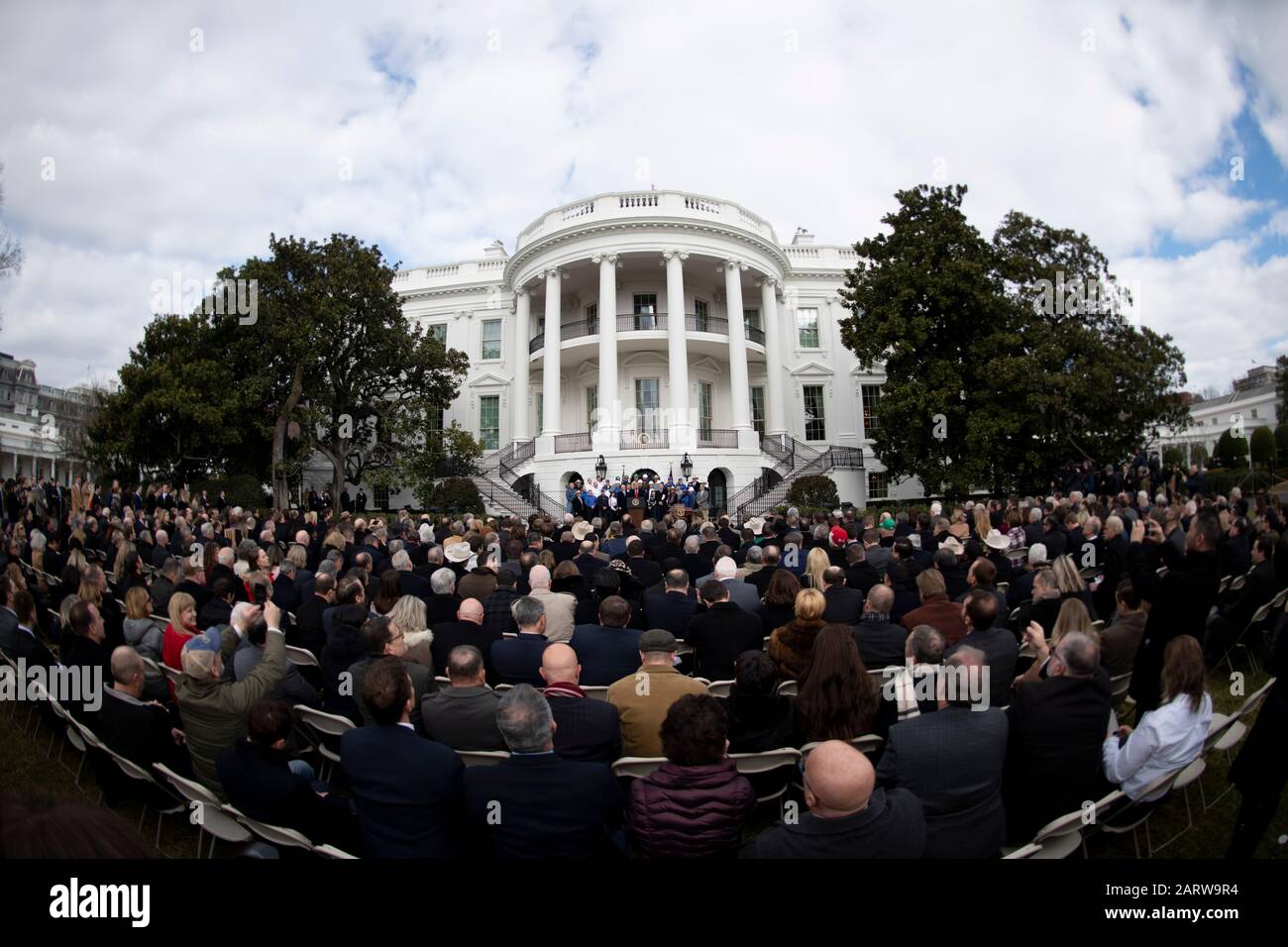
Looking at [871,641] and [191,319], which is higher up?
[191,319]

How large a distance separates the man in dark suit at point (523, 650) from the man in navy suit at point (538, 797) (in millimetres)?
1966

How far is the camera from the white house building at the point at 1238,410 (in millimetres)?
55938

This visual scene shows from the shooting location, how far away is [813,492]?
25.8 meters

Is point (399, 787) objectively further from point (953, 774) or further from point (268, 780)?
point (953, 774)

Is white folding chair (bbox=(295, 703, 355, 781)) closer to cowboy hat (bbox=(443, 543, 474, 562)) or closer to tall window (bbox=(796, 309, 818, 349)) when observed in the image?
cowboy hat (bbox=(443, 543, 474, 562))

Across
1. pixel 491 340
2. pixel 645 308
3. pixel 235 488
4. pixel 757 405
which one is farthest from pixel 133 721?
pixel 491 340

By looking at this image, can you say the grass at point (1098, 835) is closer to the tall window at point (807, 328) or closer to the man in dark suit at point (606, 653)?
the man in dark suit at point (606, 653)

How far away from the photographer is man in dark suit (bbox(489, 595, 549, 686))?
5121 mm

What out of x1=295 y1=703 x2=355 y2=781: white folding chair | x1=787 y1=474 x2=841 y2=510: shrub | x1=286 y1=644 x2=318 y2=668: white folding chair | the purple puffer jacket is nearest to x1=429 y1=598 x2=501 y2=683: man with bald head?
x1=295 y1=703 x2=355 y2=781: white folding chair

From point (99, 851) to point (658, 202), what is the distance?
98.5 feet

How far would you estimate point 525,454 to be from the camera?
97.8 feet

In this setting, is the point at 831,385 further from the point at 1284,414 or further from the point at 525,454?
the point at 1284,414

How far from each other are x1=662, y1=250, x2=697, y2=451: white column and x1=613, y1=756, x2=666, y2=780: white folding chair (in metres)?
22.8
